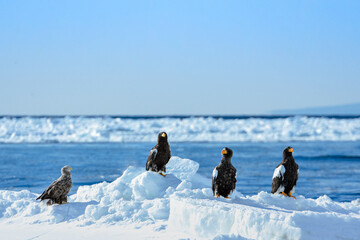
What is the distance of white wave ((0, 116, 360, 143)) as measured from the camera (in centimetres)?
3209

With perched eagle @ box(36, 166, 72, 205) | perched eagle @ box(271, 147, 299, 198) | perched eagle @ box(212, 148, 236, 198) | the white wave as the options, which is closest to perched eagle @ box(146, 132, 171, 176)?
perched eagle @ box(36, 166, 72, 205)

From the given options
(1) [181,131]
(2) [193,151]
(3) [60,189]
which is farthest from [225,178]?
(1) [181,131]

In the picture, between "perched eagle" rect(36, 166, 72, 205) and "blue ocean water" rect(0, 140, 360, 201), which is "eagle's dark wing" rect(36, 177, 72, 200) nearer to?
"perched eagle" rect(36, 166, 72, 205)

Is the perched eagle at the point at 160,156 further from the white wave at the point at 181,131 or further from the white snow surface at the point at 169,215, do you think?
the white wave at the point at 181,131

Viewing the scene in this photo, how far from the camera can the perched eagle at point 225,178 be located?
670 cm

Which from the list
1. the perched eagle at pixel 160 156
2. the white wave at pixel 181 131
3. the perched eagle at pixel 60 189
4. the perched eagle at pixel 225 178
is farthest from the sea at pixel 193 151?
the perched eagle at pixel 225 178

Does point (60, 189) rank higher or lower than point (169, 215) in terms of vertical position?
higher

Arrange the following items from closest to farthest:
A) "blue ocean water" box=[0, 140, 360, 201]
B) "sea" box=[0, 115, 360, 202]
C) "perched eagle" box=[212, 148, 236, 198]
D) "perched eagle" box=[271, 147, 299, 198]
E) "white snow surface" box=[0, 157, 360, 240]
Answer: "white snow surface" box=[0, 157, 360, 240]
"perched eagle" box=[212, 148, 236, 198]
"perched eagle" box=[271, 147, 299, 198]
"blue ocean water" box=[0, 140, 360, 201]
"sea" box=[0, 115, 360, 202]

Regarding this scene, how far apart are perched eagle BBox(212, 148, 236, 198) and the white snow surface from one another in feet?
0.45

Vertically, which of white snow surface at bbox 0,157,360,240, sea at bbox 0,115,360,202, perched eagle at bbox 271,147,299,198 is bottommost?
sea at bbox 0,115,360,202

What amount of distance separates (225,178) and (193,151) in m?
15.6

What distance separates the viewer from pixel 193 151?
2225cm

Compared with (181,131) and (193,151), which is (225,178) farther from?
(181,131)

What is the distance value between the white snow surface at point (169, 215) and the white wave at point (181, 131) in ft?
76.8
